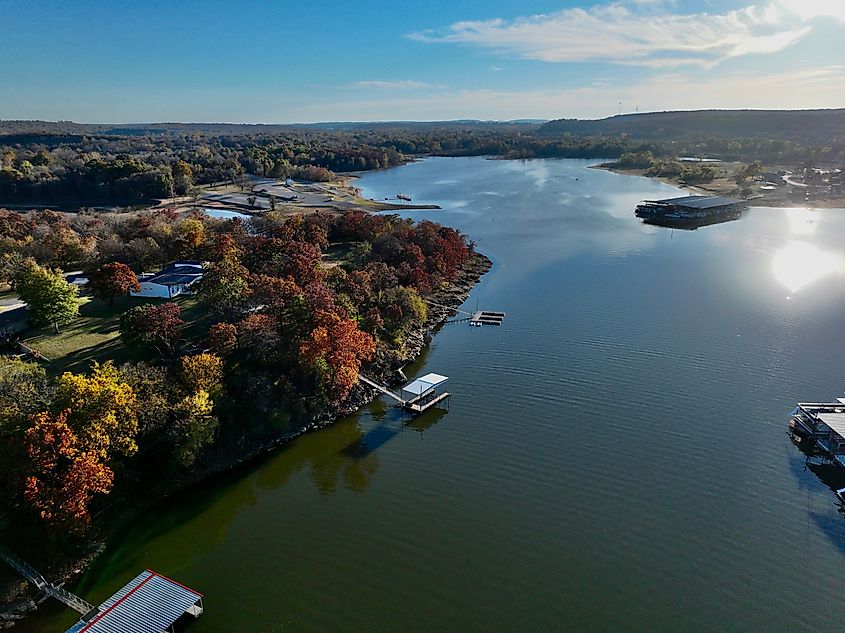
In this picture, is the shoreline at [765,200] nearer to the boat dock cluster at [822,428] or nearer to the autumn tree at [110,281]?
the boat dock cluster at [822,428]

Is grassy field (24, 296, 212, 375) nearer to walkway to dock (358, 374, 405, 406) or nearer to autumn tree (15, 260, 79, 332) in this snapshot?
autumn tree (15, 260, 79, 332)

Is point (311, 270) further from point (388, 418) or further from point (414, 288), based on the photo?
point (388, 418)

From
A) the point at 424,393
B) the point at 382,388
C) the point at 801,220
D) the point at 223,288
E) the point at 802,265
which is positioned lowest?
the point at 382,388

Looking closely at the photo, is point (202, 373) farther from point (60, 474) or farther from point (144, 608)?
point (144, 608)

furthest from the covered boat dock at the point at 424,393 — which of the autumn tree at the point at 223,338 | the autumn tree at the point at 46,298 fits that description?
the autumn tree at the point at 46,298

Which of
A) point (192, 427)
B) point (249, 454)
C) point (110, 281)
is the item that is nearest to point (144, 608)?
point (192, 427)

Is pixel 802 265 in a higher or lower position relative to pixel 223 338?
lower
